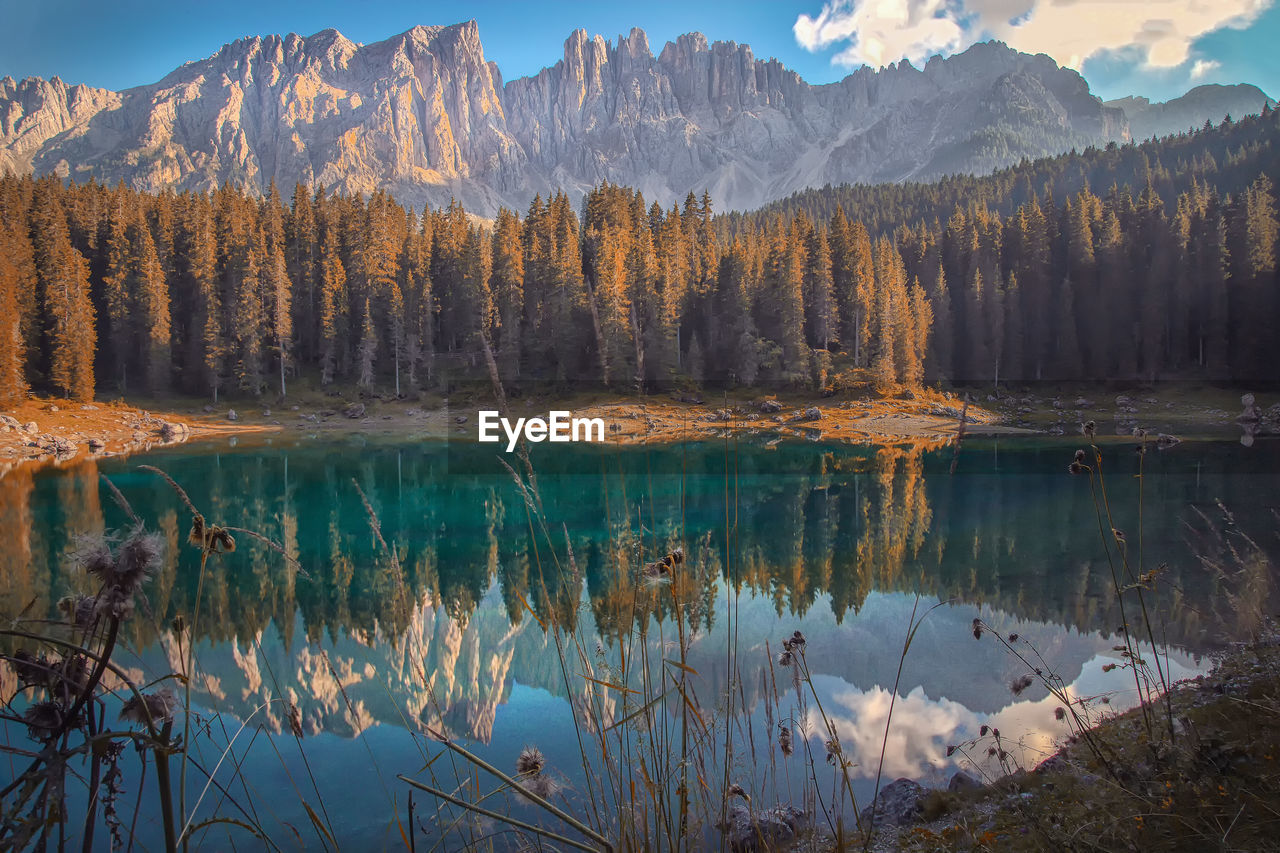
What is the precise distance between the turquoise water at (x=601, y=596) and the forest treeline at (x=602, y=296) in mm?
23715

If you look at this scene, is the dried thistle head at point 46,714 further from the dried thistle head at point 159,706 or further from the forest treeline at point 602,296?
the forest treeline at point 602,296

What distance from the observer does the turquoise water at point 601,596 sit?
239 inches

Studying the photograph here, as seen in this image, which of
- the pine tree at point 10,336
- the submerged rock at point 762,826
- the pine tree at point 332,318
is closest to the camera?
the submerged rock at point 762,826

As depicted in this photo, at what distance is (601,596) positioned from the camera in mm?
12180

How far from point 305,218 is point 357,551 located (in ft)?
169

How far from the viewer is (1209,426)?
127ft

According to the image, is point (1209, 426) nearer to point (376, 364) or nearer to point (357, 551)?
point (357, 551)

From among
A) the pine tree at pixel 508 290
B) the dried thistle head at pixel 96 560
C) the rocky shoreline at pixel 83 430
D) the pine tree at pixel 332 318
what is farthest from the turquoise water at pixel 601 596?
the pine tree at pixel 332 318

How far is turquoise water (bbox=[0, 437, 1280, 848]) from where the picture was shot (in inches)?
239

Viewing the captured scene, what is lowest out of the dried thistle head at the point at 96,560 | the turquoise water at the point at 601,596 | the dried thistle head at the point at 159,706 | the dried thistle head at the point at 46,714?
the turquoise water at the point at 601,596

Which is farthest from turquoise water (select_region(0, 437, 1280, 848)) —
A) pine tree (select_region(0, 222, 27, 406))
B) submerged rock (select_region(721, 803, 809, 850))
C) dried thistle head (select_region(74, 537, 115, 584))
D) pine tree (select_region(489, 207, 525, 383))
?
pine tree (select_region(489, 207, 525, 383))

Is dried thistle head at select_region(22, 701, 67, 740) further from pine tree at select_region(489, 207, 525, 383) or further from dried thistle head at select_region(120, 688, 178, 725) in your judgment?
pine tree at select_region(489, 207, 525, 383)

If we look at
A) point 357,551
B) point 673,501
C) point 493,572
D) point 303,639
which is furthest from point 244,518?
point 673,501

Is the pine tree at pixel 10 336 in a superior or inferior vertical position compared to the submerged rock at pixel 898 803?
superior
